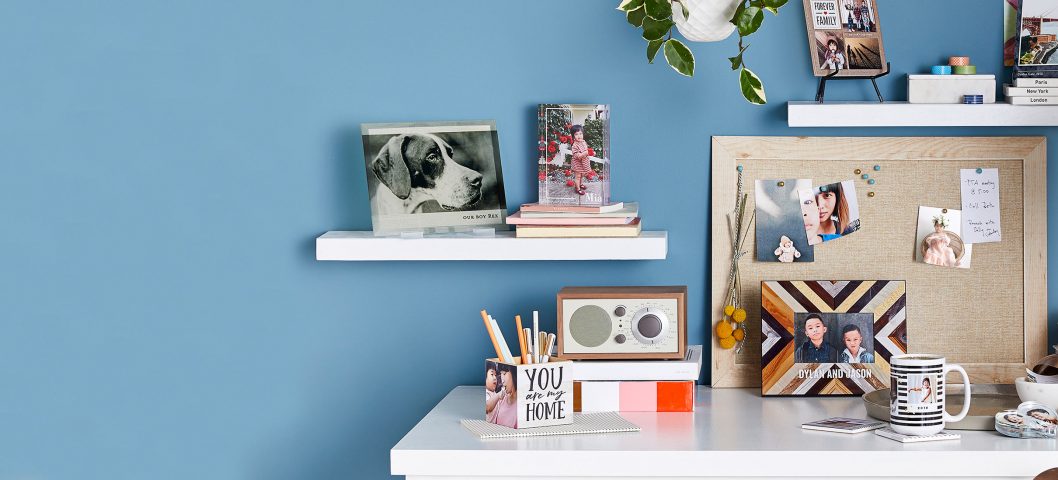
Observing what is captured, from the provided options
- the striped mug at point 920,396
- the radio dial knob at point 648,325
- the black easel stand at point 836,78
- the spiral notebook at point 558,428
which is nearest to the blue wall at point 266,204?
the black easel stand at point 836,78

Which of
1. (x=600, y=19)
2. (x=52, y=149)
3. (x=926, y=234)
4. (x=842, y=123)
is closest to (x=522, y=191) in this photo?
(x=600, y=19)

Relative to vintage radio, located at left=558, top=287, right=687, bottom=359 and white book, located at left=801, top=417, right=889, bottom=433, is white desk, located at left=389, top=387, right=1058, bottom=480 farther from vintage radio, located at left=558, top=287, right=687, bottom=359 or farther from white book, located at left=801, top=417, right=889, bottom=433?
vintage radio, located at left=558, top=287, right=687, bottom=359

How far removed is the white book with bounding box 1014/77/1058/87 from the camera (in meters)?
1.82

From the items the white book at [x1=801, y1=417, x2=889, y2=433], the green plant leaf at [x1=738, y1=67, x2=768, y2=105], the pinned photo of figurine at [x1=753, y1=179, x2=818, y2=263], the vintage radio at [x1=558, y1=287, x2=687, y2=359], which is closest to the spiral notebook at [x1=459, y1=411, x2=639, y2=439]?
the vintage radio at [x1=558, y1=287, x2=687, y2=359]

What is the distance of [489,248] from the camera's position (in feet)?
5.98

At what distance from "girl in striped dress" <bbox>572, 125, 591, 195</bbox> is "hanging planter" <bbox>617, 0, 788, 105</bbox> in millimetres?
173

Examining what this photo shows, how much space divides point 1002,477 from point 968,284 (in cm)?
52

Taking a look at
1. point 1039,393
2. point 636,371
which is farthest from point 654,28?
point 1039,393

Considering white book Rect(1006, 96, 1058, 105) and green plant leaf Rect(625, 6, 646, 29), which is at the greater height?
green plant leaf Rect(625, 6, 646, 29)

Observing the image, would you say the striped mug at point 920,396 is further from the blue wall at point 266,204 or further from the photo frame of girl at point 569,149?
the photo frame of girl at point 569,149

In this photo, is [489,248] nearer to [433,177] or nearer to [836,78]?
[433,177]

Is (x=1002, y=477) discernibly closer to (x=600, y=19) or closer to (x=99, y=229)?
(x=600, y=19)

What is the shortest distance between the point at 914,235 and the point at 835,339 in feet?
0.85

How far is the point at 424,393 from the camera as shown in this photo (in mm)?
1984
